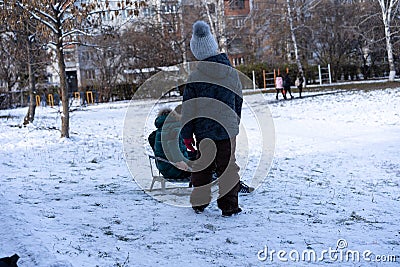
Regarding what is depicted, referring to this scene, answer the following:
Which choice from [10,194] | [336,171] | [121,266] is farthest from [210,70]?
[336,171]

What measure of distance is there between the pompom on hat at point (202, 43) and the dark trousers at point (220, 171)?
3.02 feet

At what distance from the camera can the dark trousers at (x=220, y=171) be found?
17.1 feet

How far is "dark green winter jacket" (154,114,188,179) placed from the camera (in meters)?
5.96

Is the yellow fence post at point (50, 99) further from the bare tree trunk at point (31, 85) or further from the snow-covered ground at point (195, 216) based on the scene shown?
the snow-covered ground at point (195, 216)

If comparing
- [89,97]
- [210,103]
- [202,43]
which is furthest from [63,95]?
[89,97]

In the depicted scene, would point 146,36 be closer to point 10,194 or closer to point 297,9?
point 297,9

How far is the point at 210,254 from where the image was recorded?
412 centimetres

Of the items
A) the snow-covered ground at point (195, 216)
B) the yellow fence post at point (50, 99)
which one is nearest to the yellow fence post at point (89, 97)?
the yellow fence post at point (50, 99)

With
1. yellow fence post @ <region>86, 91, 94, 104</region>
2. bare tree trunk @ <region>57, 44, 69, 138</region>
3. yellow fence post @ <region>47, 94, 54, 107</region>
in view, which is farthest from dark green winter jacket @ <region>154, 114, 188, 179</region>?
yellow fence post @ <region>86, 91, 94, 104</region>

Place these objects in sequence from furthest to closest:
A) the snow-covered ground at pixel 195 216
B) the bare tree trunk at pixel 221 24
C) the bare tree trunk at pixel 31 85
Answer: the bare tree trunk at pixel 221 24, the bare tree trunk at pixel 31 85, the snow-covered ground at pixel 195 216

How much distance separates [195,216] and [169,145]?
107 cm

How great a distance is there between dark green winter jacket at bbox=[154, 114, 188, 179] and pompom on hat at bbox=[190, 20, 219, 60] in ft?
3.29

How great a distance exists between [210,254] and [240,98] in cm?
186

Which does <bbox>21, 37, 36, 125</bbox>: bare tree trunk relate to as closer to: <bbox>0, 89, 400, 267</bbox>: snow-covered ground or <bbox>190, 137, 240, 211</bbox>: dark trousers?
<bbox>0, 89, 400, 267</bbox>: snow-covered ground
